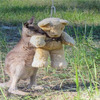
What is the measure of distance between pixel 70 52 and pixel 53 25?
6.35ft

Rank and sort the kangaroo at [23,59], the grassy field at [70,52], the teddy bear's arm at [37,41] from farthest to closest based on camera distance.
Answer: the kangaroo at [23,59]
the grassy field at [70,52]
the teddy bear's arm at [37,41]

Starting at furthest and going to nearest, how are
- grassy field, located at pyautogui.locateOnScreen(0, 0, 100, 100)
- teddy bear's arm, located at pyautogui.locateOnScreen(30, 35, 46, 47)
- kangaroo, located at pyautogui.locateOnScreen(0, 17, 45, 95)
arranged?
kangaroo, located at pyautogui.locateOnScreen(0, 17, 45, 95), grassy field, located at pyautogui.locateOnScreen(0, 0, 100, 100), teddy bear's arm, located at pyautogui.locateOnScreen(30, 35, 46, 47)

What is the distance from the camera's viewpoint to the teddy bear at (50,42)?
261 cm

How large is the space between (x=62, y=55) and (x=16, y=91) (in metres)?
0.52

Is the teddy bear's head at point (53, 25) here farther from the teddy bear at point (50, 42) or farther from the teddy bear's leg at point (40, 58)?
the teddy bear's leg at point (40, 58)

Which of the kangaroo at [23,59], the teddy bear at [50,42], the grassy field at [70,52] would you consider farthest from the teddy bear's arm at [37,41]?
the grassy field at [70,52]

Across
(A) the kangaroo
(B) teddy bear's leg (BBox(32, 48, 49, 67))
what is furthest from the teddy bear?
(A) the kangaroo

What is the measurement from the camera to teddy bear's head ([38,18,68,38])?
8.54 feet

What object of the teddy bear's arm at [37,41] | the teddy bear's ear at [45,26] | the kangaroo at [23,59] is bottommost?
the kangaroo at [23,59]

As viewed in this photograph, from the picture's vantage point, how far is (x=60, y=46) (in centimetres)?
277

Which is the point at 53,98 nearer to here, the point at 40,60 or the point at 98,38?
the point at 40,60

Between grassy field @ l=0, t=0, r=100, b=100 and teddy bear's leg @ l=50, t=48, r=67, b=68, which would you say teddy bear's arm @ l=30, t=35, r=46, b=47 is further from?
grassy field @ l=0, t=0, r=100, b=100

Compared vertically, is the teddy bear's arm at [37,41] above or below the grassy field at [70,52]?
above

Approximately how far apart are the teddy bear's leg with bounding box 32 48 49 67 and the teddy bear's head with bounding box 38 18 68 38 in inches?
6.4
